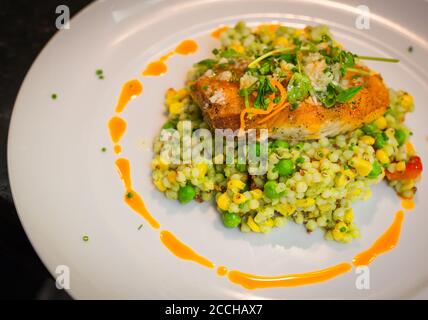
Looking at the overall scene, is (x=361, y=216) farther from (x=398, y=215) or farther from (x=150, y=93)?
(x=150, y=93)

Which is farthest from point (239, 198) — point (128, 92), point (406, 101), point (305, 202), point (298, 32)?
point (298, 32)

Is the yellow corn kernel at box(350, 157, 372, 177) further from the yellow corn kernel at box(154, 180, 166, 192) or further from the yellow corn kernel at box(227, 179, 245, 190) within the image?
the yellow corn kernel at box(154, 180, 166, 192)

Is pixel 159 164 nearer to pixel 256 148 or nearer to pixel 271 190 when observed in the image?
pixel 256 148

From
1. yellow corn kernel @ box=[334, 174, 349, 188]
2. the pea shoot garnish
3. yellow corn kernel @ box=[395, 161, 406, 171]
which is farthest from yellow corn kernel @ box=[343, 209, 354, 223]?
the pea shoot garnish

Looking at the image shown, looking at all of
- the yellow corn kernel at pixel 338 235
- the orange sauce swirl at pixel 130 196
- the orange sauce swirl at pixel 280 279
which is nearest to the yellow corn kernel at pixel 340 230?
the yellow corn kernel at pixel 338 235

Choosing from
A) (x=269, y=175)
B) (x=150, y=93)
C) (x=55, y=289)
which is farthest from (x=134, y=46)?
(x=55, y=289)

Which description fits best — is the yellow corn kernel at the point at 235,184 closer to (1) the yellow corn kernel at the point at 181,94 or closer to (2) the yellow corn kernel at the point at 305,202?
(2) the yellow corn kernel at the point at 305,202
